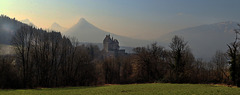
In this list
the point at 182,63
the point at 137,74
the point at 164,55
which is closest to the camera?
the point at 182,63

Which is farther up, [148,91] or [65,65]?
[65,65]

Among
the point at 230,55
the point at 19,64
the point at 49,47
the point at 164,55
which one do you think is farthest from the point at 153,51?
the point at 19,64

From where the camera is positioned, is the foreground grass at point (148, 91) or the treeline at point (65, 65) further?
the treeline at point (65, 65)

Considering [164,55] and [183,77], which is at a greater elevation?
[164,55]

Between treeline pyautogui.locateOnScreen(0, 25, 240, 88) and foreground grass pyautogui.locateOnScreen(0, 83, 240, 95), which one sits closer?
foreground grass pyautogui.locateOnScreen(0, 83, 240, 95)

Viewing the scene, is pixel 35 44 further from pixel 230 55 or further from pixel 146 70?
pixel 230 55

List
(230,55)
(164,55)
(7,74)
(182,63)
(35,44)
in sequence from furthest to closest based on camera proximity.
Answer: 1. (164,55)
2. (182,63)
3. (35,44)
4. (230,55)
5. (7,74)

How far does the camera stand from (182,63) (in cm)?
5512

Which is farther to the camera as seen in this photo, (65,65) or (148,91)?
(65,65)

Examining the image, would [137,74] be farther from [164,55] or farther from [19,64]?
[19,64]

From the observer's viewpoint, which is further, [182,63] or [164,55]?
[164,55]

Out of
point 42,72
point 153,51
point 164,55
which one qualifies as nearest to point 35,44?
point 42,72

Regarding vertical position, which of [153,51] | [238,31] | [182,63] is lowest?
[182,63]

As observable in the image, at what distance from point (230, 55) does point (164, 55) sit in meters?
26.1
